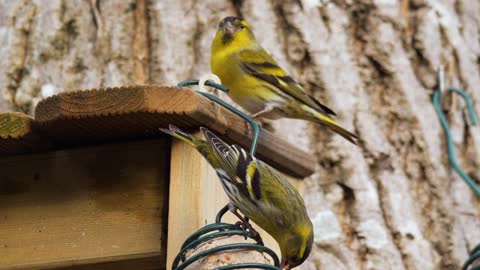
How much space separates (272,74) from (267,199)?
5.05ft

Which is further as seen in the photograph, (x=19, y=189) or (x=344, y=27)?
(x=344, y=27)

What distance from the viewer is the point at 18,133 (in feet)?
8.05

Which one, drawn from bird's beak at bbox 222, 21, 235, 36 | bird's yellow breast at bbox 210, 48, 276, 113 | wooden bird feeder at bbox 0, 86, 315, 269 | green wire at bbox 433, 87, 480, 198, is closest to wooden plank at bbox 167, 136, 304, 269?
wooden bird feeder at bbox 0, 86, 315, 269

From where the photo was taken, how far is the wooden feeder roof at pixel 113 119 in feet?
7.51

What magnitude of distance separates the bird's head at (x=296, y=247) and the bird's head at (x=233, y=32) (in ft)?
4.83

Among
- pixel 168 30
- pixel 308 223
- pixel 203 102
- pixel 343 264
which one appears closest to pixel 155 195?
pixel 203 102

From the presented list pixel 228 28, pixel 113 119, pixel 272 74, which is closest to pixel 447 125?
pixel 272 74

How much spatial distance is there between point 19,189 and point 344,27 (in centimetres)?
190

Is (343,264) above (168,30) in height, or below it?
below

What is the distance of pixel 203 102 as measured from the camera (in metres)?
2.32

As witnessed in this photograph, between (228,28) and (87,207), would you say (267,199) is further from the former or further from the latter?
(228,28)

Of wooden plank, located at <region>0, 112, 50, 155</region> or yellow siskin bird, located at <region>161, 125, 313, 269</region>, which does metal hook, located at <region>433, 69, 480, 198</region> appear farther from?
wooden plank, located at <region>0, 112, 50, 155</region>

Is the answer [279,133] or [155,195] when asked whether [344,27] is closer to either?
[279,133]

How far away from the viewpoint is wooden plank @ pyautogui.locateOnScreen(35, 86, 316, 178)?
2.29m
